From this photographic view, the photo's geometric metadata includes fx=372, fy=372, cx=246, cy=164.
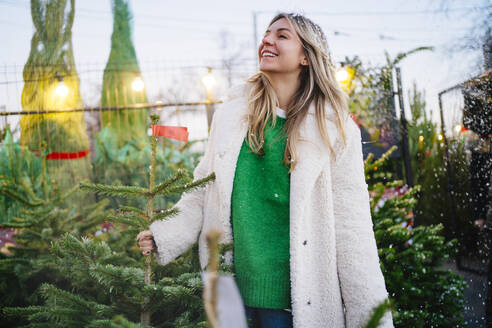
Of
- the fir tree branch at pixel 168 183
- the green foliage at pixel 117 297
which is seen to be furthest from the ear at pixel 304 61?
the green foliage at pixel 117 297

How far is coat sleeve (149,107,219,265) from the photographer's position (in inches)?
58.6

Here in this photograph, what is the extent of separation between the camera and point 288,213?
1.61 m

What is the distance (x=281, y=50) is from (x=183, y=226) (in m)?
0.94

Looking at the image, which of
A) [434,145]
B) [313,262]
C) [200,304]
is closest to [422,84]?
[434,145]

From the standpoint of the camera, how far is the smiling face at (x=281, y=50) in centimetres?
177

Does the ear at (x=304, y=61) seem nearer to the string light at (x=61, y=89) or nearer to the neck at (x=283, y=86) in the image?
the neck at (x=283, y=86)

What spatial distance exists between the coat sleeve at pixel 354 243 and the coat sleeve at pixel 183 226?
0.60 metres

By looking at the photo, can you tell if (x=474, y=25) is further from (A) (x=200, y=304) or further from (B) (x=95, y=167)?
(B) (x=95, y=167)

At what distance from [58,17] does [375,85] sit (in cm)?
432

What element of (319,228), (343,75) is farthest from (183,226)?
(343,75)

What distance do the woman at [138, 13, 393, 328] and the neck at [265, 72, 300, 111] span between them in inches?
2.2

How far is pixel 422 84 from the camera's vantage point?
362cm

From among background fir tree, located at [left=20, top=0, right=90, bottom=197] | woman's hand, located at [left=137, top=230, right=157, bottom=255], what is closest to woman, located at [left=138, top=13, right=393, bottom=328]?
woman's hand, located at [left=137, top=230, right=157, bottom=255]

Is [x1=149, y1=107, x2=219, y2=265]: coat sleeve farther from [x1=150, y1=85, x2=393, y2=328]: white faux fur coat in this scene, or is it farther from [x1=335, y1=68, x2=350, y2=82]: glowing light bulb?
[x1=335, y1=68, x2=350, y2=82]: glowing light bulb
